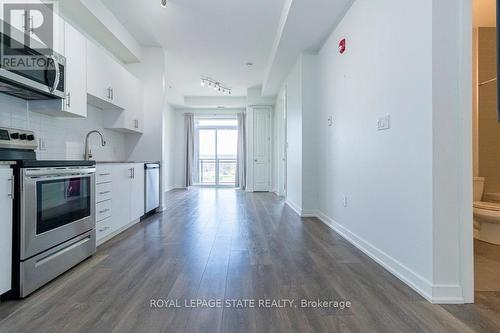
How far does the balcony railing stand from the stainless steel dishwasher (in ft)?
15.3

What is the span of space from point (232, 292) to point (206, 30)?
370 centimetres

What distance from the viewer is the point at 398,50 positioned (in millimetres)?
1999

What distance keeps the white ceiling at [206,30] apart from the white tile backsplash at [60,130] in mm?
1398

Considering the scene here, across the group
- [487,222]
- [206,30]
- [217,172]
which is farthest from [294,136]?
[217,172]

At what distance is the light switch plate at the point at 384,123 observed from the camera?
213cm

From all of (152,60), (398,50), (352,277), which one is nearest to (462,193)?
(352,277)

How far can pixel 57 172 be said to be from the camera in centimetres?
198

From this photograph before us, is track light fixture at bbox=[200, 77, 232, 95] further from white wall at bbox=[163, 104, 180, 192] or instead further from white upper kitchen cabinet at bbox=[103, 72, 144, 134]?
white upper kitchen cabinet at bbox=[103, 72, 144, 134]

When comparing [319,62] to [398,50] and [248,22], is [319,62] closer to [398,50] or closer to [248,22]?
[248,22]

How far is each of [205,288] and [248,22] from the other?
349cm

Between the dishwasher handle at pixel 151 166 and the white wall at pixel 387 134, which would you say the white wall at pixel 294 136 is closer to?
the white wall at pixel 387 134

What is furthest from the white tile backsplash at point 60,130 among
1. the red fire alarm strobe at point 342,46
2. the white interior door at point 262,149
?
the white interior door at point 262,149

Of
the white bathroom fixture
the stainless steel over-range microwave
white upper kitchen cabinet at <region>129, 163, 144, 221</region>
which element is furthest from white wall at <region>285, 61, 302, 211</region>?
the stainless steel over-range microwave

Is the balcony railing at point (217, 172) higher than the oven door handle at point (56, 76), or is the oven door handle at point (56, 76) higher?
the oven door handle at point (56, 76)
